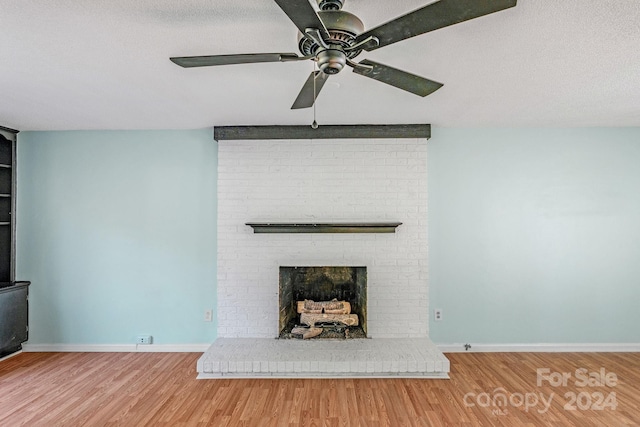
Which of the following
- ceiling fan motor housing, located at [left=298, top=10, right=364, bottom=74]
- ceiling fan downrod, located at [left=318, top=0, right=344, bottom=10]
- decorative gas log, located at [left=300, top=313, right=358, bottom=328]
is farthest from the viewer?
decorative gas log, located at [left=300, top=313, right=358, bottom=328]

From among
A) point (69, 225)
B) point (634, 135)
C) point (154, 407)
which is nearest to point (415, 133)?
point (634, 135)

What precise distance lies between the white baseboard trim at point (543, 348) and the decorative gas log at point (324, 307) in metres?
1.06

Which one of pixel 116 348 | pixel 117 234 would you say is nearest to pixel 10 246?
pixel 117 234

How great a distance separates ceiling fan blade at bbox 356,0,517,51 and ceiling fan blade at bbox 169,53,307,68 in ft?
1.06

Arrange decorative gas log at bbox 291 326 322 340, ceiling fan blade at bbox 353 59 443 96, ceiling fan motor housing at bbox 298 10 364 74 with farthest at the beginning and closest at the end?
decorative gas log at bbox 291 326 322 340 < ceiling fan blade at bbox 353 59 443 96 < ceiling fan motor housing at bbox 298 10 364 74

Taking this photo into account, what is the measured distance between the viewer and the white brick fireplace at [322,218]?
3.84 m

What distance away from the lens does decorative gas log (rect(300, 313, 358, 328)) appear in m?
3.77

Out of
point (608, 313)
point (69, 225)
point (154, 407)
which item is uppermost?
point (69, 225)

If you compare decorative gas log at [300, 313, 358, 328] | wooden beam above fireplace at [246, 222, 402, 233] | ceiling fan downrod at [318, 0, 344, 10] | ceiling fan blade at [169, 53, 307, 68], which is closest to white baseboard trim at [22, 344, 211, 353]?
decorative gas log at [300, 313, 358, 328]

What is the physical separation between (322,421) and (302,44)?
231 centimetres

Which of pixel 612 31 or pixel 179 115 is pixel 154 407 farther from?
pixel 612 31

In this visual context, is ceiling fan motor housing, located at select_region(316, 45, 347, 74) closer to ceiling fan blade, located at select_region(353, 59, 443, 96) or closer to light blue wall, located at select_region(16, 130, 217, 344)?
ceiling fan blade, located at select_region(353, 59, 443, 96)

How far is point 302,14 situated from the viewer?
1.25 meters

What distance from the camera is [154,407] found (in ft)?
9.12
